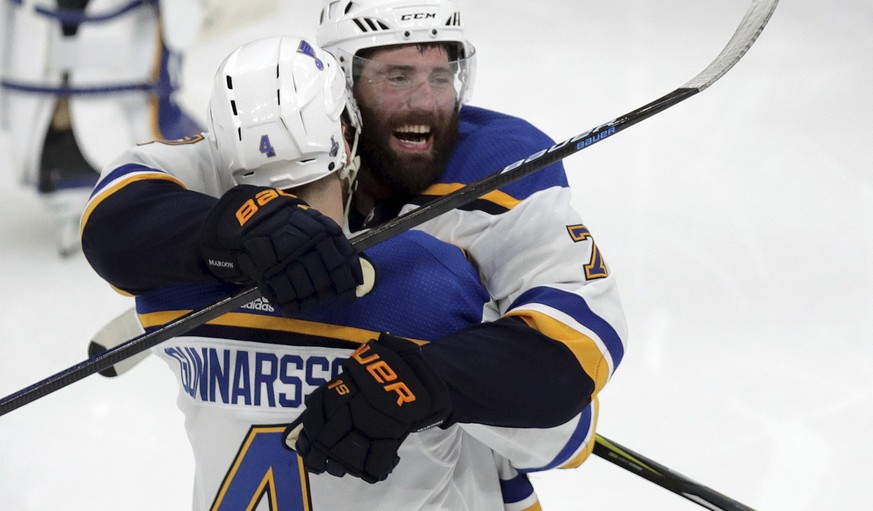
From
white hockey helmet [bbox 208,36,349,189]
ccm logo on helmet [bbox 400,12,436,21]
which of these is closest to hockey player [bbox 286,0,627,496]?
ccm logo on helmet [bbox 400,12,436,21]

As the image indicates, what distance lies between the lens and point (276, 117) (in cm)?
137

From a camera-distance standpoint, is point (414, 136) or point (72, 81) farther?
point (72, 81)

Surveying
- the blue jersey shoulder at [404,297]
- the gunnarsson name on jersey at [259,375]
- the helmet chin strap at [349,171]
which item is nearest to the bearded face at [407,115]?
the helmet chin strap at [349,171]

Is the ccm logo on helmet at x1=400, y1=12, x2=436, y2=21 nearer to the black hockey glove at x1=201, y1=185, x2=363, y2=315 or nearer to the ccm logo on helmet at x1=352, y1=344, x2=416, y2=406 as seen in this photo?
the black hockey glove at x1=201, y1=185, x2=363, y2=315

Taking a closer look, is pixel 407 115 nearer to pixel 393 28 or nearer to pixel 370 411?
pixel 393 28

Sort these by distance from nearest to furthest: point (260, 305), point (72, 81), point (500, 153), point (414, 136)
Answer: point (260, 305)
point (500, 153)
point (414, 136)
point (72, 81)

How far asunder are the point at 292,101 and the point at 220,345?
12.3 inches

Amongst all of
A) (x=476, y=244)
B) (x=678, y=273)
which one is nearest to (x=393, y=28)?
(x=476, y=244)

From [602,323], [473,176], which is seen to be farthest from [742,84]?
[602,323]

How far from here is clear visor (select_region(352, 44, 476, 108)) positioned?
76.4 inches

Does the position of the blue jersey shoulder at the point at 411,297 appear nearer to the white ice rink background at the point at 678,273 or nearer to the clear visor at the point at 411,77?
the clear visor at the point at 411,77

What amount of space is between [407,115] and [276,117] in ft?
1.88

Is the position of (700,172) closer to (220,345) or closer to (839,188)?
(839,188)

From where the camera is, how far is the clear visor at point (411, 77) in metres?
1.94
